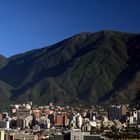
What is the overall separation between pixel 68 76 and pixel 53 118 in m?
60.5

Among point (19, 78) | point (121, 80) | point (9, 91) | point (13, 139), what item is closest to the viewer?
point (13, 139)

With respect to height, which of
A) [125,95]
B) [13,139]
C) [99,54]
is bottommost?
[13,139]

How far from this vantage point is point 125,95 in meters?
114

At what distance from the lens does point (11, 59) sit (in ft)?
631

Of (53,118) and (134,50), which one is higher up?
(134,50)

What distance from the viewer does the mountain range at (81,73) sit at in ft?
403

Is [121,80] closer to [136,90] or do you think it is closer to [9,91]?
[136,90]

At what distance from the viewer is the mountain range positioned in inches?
4840

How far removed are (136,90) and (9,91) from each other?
38.0 metres

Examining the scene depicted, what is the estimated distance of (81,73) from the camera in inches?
5418

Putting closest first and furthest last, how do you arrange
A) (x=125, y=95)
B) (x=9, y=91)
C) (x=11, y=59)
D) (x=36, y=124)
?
(x=36, y=124) < (x=125, y=95) < (x=9, y=91) < (x=11, y=59)

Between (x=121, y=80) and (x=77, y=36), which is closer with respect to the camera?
(x=121, y=80)

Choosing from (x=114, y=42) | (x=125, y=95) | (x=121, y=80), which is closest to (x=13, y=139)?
(x=125, y=95)

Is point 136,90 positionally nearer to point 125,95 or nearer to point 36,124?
point 125,95
